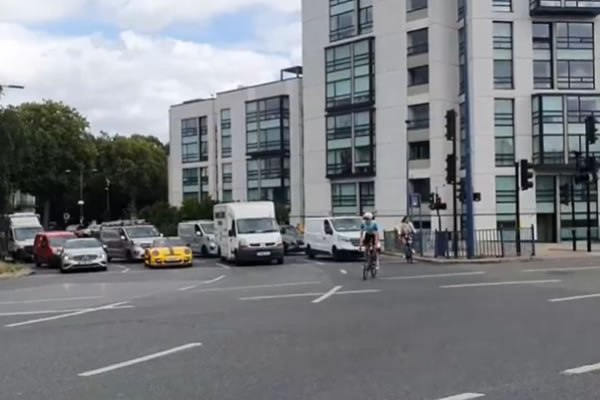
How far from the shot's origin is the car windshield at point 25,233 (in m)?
44.0

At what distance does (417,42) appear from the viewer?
182ft

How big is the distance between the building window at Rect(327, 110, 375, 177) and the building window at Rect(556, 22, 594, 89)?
13.3 meters

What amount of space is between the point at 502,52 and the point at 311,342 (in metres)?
45.3

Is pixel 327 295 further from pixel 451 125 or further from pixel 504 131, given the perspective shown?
pixel 504 131

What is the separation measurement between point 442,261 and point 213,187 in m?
54.8

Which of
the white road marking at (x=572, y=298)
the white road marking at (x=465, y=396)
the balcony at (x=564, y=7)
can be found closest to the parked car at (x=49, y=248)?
the white road marking at (x=572, y=298)

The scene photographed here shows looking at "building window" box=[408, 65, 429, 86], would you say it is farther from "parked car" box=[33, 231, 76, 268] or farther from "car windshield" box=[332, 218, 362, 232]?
"parked car" box=[33, 231, 76, 268]

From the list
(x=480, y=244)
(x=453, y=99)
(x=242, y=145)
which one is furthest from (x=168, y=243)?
(x=242, y=145)

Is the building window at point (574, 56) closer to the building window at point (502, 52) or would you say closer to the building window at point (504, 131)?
the building window at point (502, 52)

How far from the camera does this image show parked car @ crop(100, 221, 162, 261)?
38906 millimetres

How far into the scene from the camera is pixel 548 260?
29.2 metres

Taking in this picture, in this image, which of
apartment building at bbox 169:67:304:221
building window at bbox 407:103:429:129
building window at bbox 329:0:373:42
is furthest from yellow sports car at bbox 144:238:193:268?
apartment building at bbox 169:67:304:221

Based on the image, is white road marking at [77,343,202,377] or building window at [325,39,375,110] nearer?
white road marking at [77,343,202,377]

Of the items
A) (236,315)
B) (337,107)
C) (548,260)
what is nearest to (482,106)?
(337,107)
